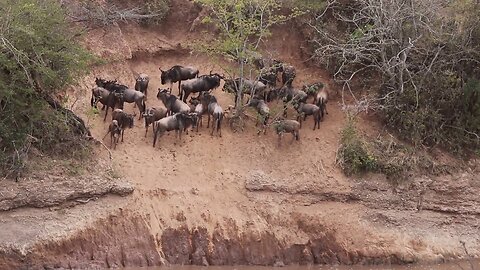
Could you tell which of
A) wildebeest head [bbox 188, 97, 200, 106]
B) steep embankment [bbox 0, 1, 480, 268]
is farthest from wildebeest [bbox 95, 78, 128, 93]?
wildebeest head [bbox 188, 97, 200, 106]

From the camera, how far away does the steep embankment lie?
18.5m

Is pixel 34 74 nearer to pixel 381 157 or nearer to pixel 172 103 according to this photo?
pixel 172 103

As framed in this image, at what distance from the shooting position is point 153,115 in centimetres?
2222

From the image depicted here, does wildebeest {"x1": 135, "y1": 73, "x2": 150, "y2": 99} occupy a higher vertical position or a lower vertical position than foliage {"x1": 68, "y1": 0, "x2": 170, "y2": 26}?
lower

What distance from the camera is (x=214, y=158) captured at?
21.9 meters

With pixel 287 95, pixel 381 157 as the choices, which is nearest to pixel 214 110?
pixel 287 95

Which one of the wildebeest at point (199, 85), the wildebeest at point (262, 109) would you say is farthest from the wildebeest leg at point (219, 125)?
the wildebeest at point (199, 85)

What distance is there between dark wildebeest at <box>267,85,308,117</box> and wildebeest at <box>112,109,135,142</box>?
14.8 feet

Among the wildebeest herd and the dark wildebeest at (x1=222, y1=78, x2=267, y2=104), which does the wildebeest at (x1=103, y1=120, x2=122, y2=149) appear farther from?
the dark wildebeest at (x1=222, y1=78, x2=267, y2=104)

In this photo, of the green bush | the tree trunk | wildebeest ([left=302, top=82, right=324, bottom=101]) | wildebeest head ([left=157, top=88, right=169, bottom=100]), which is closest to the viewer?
the tree trunk

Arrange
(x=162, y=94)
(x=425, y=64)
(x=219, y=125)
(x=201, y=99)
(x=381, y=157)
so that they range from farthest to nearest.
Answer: (x=425, y=64), (x=201, y=99), (x=162, y=94), (x=219, y=125), (x=381, y=157)

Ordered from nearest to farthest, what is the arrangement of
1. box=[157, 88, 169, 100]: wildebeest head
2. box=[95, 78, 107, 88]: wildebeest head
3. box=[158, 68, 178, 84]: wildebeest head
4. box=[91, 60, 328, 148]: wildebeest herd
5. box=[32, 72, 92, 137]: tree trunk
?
1. box=[32, 72, 92, 137]: tree trunk
2. box=[91, 60, 328, 148]: wildebeest herd
3. box=[157, 88, 169, 100]: wildebeest head
4. box=[95, 78, 107, 88]: wildebeest head
5. box=[158, 68, 178, 84]: wildebeest head

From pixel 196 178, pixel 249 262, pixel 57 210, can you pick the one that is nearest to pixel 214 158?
pixel 196 178

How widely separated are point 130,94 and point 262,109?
12.6 ft
